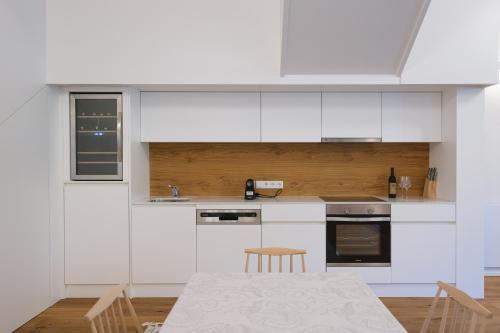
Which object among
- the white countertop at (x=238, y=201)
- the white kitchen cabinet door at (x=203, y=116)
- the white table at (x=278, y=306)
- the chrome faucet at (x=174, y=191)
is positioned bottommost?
the white table at (x=278, y=306)

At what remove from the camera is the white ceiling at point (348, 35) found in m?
3.25

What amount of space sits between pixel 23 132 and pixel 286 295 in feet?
8.38

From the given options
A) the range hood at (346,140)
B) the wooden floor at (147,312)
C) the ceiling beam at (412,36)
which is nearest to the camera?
the ceiling beam at (412,36)

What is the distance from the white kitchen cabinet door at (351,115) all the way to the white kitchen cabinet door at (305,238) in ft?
2.97

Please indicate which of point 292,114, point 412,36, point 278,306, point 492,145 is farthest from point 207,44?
point 492,145

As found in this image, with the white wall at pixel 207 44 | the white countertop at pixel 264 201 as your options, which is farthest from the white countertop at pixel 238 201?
the white wall at pixel 207 44

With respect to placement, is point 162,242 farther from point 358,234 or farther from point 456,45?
point 456,45

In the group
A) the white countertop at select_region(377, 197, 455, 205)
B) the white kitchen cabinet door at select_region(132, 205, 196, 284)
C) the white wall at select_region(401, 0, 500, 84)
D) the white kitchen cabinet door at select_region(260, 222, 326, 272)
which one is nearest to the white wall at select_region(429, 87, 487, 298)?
the white countertop at select_region(377, 197, 455, 205)

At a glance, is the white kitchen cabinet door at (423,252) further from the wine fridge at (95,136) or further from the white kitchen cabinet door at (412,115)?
the wine fridge at (95,136)

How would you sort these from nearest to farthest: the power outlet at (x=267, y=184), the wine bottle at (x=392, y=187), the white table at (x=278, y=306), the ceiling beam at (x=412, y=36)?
1. the white table at (x=278, y=306)
2. the ceiling beam at (x=412, y=36)
3. the wine bottle at (x=392, y=187)
4. the power outlet at (x=267, y=184)

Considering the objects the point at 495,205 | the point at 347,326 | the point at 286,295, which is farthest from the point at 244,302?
the point at 495,205

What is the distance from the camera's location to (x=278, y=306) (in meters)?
1.80

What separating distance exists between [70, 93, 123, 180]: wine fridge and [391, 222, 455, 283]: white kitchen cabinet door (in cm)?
255

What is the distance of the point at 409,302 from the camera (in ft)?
13.0
